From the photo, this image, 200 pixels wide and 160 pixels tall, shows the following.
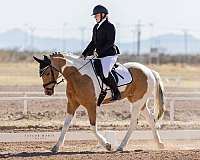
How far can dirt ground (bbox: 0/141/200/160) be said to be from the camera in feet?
37.7

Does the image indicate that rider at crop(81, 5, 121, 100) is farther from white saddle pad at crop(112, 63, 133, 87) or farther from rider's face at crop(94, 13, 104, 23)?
white saddle pad at crop(112, 63, 133, 87)

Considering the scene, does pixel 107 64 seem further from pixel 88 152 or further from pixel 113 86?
pixel 88 152

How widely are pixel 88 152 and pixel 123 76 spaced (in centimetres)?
170

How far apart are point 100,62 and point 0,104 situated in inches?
428

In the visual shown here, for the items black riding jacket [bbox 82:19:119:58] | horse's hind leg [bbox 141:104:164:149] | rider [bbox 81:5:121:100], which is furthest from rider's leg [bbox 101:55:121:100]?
horse's hind leg [bbox 141:104:164:149]

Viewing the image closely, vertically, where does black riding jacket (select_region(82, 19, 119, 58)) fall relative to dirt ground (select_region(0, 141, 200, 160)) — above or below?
above

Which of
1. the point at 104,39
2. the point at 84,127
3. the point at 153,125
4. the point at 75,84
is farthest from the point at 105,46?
the point at 84,127

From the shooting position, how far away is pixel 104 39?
13.0 metres

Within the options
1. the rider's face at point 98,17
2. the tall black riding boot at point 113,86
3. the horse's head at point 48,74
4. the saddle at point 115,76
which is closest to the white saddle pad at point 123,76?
the saddle at point 115,76

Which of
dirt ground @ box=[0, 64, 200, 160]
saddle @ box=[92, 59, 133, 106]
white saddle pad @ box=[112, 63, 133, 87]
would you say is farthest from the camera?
white saddle pad @ box=[112, 63, 133, 87]

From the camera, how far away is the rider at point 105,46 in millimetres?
12922

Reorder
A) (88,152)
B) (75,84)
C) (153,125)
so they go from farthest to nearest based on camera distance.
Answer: (153,125), (75,84), (88,152)

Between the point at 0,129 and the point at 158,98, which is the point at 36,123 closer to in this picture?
the point at 0,129

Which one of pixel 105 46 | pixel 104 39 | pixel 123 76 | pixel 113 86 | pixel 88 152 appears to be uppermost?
pixel 104 39
